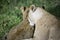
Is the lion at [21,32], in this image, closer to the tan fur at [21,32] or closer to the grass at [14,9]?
the tan fur at [21,32]

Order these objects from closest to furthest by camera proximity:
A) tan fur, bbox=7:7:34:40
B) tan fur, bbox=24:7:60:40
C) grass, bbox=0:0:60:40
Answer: tan fur, bbox=24:7:60:40, tan fur, bbox=7:7:34:40, grass, bbox=0:0:60:40

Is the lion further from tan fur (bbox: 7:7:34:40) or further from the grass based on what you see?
the grass

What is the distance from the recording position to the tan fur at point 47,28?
116 inches

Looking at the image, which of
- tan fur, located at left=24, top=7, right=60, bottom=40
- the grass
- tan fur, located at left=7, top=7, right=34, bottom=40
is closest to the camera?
tan fur, located at left=24, top=7, right=60, bottom=40

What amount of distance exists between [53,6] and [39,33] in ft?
3.27

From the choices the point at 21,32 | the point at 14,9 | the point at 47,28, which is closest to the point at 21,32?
the point at 21,32

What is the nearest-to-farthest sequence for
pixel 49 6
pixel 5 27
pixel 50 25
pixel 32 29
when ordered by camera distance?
1. pixel 50 25
2. pixel 32 29
3. pixel 5 27
4. pixel 49 6

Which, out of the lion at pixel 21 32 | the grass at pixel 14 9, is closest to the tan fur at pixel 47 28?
the lion at pixel 21 32

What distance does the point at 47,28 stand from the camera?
123 inches

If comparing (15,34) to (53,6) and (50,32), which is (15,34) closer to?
(50,32)

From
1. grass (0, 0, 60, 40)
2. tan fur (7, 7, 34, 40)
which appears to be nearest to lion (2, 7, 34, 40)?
tan fur (7, 7, 34, 40)

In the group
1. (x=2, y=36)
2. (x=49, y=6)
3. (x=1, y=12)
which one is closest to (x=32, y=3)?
(x=49, y=6)

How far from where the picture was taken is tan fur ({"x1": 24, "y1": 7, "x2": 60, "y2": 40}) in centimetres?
294

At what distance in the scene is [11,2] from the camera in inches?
166
